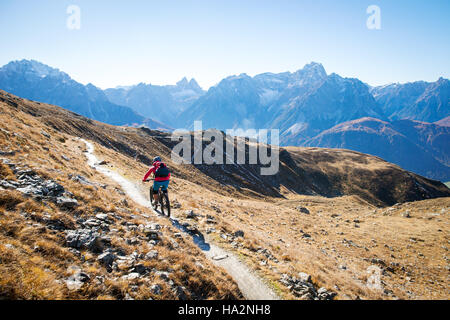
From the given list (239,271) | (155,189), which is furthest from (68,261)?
(155,189)

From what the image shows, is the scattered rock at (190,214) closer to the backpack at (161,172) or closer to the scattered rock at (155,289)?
the backpack at (161,172)

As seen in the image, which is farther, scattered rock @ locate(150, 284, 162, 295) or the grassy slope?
scattered rock @ locate(150, 284, 162, 295)

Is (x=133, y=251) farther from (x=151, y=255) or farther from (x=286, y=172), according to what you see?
(x=286, y=172)

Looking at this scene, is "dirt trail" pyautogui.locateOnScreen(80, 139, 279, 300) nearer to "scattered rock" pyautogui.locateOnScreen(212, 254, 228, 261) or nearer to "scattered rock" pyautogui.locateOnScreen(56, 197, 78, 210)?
"scattered rock" pyautogui.locateOnScreen(212, 254, 228, 261)

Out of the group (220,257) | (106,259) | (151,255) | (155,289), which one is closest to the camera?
(155,289)

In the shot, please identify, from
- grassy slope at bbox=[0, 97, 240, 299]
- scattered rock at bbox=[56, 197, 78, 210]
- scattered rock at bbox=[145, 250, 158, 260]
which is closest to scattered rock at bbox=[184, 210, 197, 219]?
grassy slope at bbox=[0, 97, 240, 299]

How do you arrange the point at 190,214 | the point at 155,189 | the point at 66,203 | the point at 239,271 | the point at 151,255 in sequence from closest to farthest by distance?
the point at 151,255
the point at 66,203
the point at 239,271
the point at 155,189
the point at 190,214

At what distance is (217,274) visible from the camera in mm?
8484

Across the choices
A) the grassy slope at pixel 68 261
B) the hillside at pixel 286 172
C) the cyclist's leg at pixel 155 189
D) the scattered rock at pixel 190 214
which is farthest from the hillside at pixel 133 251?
the hillside at pixel 286 172
